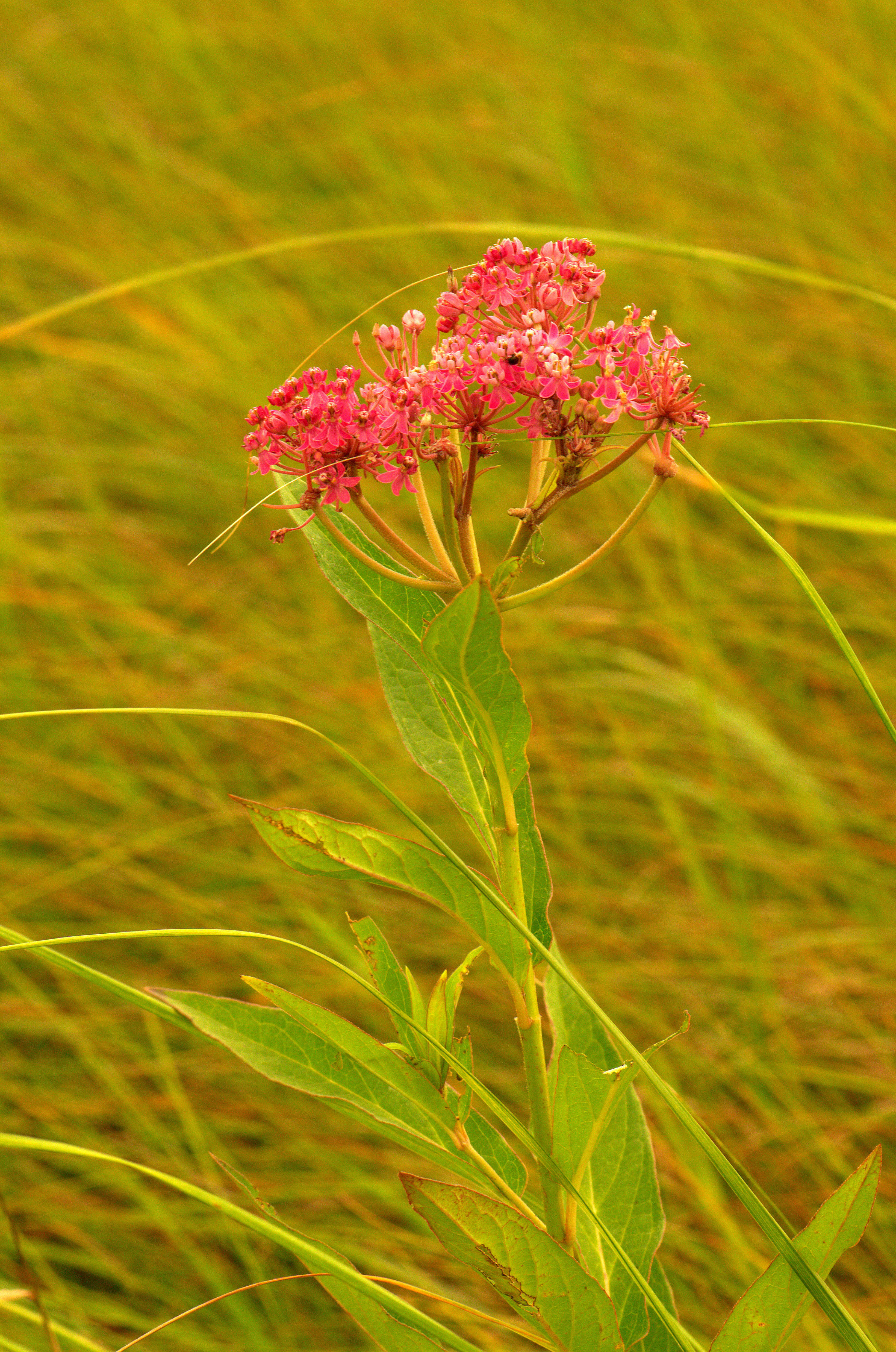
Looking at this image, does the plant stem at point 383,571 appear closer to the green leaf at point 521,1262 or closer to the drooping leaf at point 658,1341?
the green leaf at point 521,1262

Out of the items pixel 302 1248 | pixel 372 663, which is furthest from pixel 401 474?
pixel 372 663

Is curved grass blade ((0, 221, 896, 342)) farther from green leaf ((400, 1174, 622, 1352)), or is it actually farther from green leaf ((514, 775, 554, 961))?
green leaf ((400, 1174, 622, 1352))

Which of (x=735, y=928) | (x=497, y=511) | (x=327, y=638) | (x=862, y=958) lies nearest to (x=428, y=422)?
(x=735, y=928)

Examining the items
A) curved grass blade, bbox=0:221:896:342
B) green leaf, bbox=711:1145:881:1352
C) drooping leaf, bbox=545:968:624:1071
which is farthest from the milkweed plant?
curved grass blade, bbox=0:221:896:342

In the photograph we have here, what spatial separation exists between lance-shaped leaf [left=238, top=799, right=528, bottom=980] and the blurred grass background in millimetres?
442

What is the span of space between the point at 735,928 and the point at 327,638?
3.04 feet

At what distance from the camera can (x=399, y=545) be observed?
0.78 meters

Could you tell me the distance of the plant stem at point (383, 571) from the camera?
29.5 inches

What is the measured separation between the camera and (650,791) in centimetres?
185

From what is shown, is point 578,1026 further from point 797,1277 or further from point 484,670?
point 484,670

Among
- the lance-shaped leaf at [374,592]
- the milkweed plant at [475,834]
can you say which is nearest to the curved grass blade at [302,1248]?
the milkweed plant at [475,834]

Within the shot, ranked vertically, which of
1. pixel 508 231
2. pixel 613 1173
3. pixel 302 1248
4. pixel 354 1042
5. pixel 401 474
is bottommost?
pixel 613 1173

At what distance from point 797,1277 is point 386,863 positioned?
410 mm

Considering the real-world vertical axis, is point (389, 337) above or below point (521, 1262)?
above
